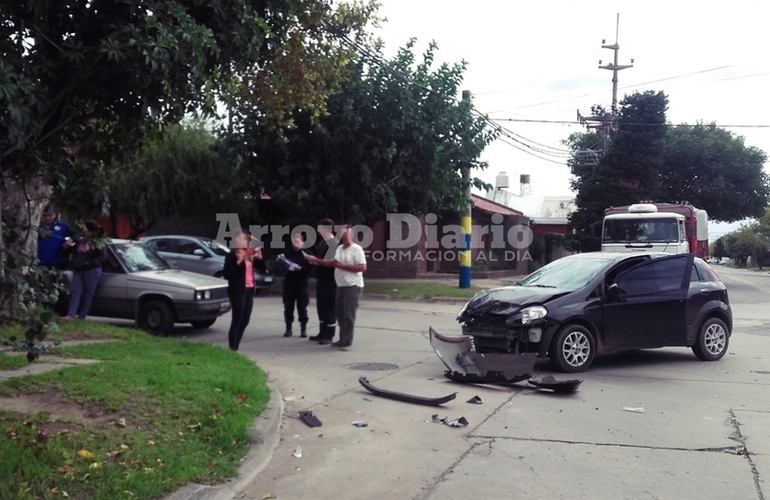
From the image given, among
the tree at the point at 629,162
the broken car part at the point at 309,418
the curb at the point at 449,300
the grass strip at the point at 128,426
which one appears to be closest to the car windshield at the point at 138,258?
the grass strip at the point at 128,426

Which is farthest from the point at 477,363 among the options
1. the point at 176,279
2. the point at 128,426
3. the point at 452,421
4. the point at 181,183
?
the point at 181,183

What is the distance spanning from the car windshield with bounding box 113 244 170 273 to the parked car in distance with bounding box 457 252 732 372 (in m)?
5.77

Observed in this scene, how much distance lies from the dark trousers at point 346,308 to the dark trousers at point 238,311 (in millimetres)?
1448

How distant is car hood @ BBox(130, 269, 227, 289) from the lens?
1306cm

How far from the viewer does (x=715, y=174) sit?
4403 cm

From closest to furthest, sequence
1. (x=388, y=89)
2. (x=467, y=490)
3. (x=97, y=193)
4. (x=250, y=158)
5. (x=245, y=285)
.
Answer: (x=467, y=490) → (x=97, y=193) → (x=245, y=285) → (x=388, y=89) → (x=250, y=158)

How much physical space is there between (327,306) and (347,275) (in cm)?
90

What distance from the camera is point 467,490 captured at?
584cm

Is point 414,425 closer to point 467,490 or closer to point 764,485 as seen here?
point 467,490

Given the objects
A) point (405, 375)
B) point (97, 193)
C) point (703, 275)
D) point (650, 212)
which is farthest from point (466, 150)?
point (97, 193)

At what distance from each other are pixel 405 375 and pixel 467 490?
443cm

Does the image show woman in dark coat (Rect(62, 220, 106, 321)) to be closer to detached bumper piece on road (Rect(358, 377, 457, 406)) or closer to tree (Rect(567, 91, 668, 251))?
detached bumper piece on road (Rect(358, 377, 457, 406))

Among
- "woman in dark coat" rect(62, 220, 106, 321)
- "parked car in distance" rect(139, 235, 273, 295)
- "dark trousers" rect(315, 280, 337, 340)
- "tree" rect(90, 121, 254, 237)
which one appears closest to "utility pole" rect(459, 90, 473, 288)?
"parked car in distance" rect(139, 235, 273, 295)

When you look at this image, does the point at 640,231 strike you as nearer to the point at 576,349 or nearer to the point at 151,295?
the point at 576,349
